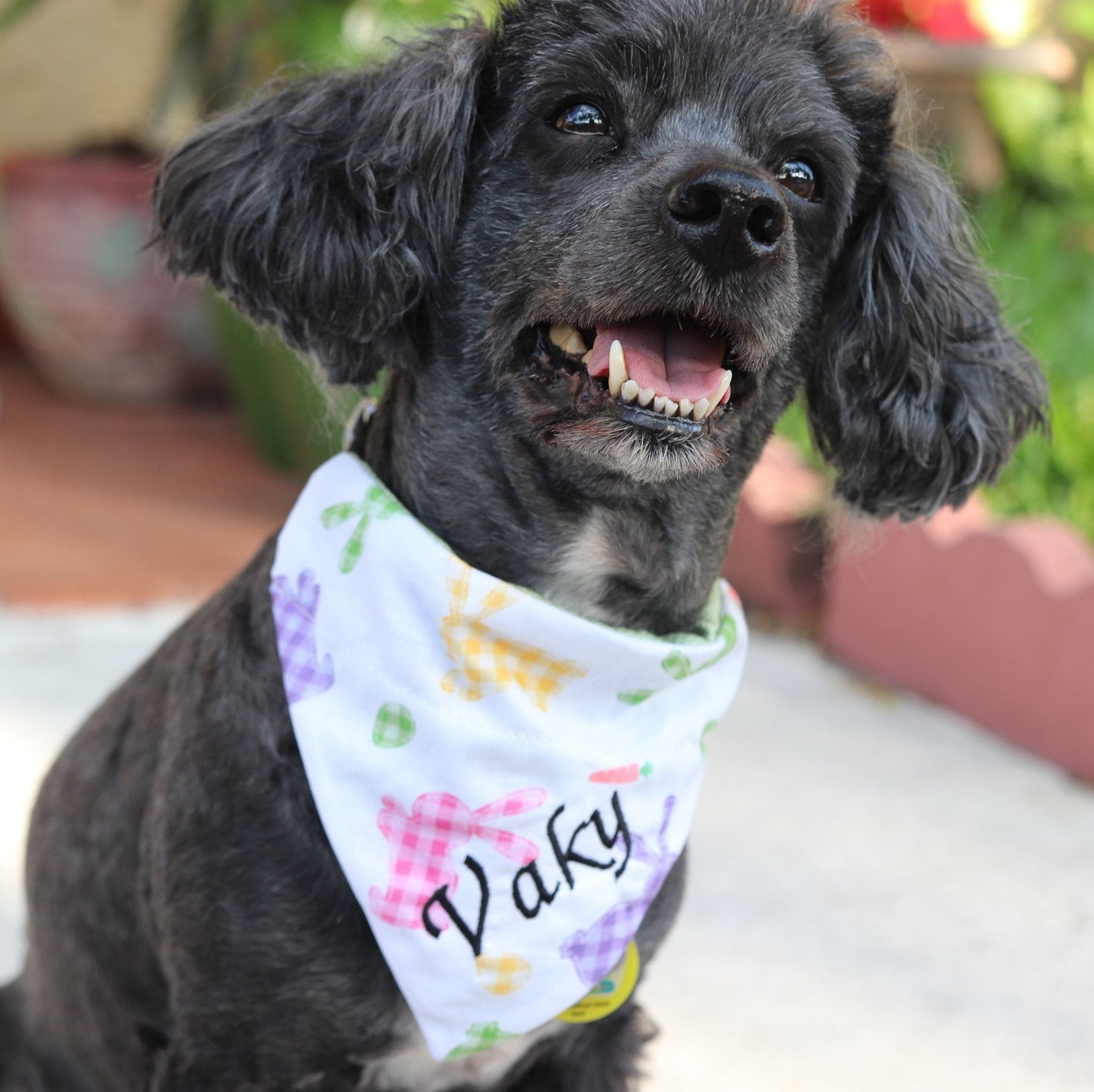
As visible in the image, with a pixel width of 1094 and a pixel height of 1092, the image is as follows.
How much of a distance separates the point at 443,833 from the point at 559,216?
718 mm

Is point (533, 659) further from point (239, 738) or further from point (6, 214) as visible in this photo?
point (6, 214)

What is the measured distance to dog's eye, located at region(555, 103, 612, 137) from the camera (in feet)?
5.20

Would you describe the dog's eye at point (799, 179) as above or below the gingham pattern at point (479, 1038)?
above

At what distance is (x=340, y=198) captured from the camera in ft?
5.27

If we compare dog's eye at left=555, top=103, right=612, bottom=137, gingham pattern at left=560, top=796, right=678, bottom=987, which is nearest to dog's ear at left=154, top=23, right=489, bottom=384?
dog's eye at left=555, top=103, right=612, bottom=137

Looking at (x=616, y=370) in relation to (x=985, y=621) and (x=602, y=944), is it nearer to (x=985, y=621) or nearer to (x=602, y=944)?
(x=602, y=944)

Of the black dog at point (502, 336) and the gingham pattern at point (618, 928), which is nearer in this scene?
the black dog at point (502, 336)

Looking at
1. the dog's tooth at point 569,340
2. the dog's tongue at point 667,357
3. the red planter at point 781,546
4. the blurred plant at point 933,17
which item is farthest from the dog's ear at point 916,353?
the blurred plant at point 933,17

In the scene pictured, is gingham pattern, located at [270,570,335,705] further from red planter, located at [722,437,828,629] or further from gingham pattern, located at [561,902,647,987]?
red planter, located at [722,437,828,629]

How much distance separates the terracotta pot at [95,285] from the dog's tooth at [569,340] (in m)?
3.89

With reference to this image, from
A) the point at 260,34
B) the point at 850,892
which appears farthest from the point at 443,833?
the point at 260,34

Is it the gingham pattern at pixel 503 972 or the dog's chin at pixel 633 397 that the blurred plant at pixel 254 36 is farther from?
the gingham pattern at pixel 503 972

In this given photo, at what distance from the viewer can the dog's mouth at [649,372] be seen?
1.51 meters

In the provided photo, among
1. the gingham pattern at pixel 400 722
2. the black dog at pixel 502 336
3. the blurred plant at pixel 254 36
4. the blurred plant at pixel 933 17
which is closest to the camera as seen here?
the black dog at pixel 502 336
